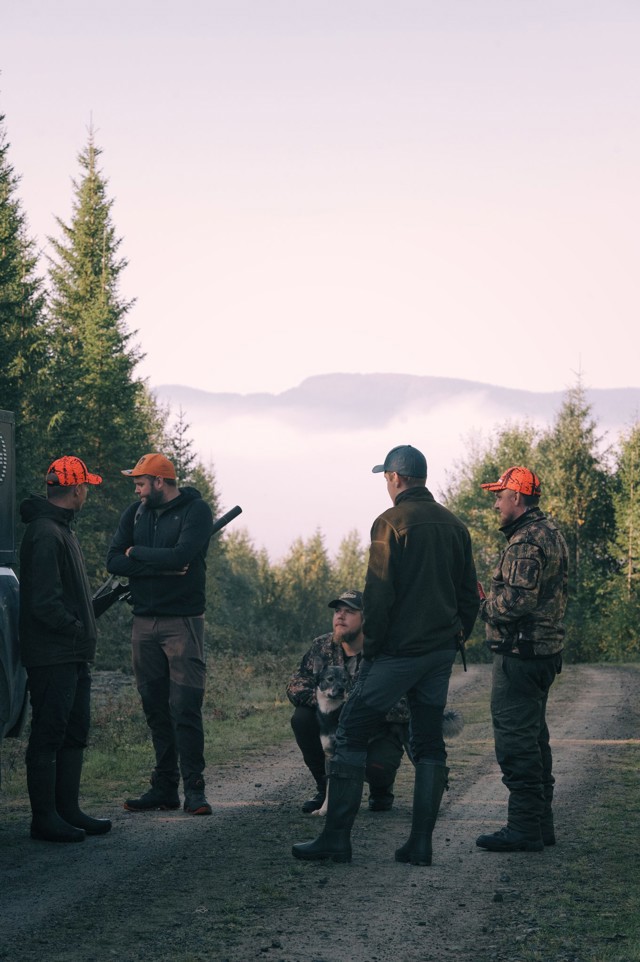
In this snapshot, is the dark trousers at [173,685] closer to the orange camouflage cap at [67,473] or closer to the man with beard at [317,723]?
the man with beard at [317,723]

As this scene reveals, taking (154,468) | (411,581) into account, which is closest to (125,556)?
(154,468)

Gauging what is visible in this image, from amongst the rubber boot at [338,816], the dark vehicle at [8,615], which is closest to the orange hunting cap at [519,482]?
the rubber boot at [338,816]

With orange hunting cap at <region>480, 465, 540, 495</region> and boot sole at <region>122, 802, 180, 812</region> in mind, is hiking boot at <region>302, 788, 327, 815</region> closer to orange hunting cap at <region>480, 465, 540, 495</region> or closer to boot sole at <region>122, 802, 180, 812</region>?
boot sole at <region>122, 802, 180, 812</region>

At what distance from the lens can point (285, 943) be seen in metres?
5.28

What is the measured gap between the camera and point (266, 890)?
6.17 m

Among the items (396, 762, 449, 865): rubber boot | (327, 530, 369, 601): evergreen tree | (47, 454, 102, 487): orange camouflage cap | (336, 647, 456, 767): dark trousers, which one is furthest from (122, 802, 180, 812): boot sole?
(327, 530, 369, 601): evergreen tree

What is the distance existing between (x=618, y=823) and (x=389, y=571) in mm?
3011

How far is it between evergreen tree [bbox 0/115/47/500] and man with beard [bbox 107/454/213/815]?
1783 cm

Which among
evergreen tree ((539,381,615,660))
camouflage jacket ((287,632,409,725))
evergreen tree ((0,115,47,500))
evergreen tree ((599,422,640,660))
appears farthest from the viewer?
evergreen tree ((539,381,615,660))

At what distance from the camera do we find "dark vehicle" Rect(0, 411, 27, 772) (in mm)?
7039

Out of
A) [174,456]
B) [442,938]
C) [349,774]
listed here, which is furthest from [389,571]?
[174,456]

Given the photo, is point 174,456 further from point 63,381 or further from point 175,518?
point 175,518

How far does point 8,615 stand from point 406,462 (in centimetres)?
276

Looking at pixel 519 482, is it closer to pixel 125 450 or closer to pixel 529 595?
pixel 529 595
